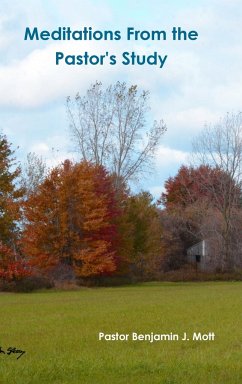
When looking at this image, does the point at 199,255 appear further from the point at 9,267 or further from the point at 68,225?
the point at 9,267

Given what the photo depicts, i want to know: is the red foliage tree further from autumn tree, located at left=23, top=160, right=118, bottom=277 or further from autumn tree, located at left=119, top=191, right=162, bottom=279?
autumn tree, located at left=119, top=191, right=162, bottom=279

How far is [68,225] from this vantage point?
55.8 m

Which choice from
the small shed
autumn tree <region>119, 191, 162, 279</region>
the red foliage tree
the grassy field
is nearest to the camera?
the grassy field

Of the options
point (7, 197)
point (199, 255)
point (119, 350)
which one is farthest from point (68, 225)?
point (119, 350)

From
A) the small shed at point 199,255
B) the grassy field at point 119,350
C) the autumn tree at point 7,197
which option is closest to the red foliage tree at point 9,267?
the autumn tree at point 7,197

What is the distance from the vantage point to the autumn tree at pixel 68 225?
181 feet

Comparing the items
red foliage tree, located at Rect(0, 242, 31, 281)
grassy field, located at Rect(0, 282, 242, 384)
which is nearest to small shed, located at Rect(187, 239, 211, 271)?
red foliage tree, located at Rect(0, 242, 31, 281)

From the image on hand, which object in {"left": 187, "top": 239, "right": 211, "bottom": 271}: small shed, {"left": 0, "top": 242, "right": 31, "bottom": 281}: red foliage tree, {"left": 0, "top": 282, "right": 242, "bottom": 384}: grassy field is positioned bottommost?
{"left": 0, "top": 282, "right": 242, "bottom": 384}: grassy field

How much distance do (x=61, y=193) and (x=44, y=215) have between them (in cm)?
218

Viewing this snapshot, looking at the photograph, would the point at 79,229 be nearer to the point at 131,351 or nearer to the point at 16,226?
the point at 16,226

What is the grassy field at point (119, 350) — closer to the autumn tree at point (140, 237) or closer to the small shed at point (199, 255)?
the autumn tree at point (140, 237)

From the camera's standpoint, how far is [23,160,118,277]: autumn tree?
2167 inches

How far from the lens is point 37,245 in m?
55.1

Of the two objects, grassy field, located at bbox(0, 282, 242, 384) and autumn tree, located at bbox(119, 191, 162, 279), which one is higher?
autumn tree, located at bbox(119, 191, 162, 279)
